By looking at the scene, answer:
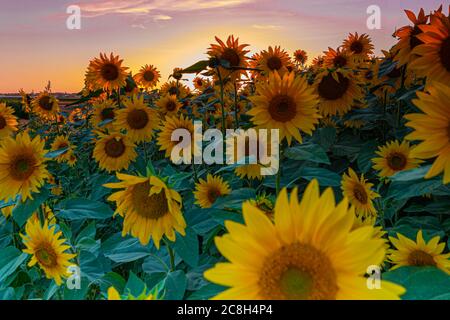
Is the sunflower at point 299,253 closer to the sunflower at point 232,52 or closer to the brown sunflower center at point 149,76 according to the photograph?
the sunflower at point 232,52

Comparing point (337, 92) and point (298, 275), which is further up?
point (337, 92)

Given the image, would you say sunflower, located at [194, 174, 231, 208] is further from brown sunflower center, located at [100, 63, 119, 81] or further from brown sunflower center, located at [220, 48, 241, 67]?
brown sunflower center, located at [100, 63, 119, 81]

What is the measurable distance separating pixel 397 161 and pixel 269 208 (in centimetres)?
97

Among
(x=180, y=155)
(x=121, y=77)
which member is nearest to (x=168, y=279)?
(x=180, y=155)

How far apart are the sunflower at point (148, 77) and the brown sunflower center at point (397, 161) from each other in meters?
4.04

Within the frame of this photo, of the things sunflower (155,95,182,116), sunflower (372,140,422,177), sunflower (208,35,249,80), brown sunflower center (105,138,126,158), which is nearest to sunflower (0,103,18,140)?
brown sunflower center (105,138,126,158)

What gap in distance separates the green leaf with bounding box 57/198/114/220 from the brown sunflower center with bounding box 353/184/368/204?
1052mm

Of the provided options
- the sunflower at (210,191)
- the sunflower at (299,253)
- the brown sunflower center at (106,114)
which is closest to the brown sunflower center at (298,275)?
the sunflower at (299,253)

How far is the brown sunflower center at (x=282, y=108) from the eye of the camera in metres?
1.53

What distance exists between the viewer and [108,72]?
127 inches

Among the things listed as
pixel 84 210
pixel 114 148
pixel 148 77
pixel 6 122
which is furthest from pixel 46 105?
pixel 84 210

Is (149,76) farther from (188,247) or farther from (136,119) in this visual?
(188,247)

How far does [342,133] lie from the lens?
2.66m

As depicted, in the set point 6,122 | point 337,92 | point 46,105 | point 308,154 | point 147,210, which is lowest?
point 147,210
